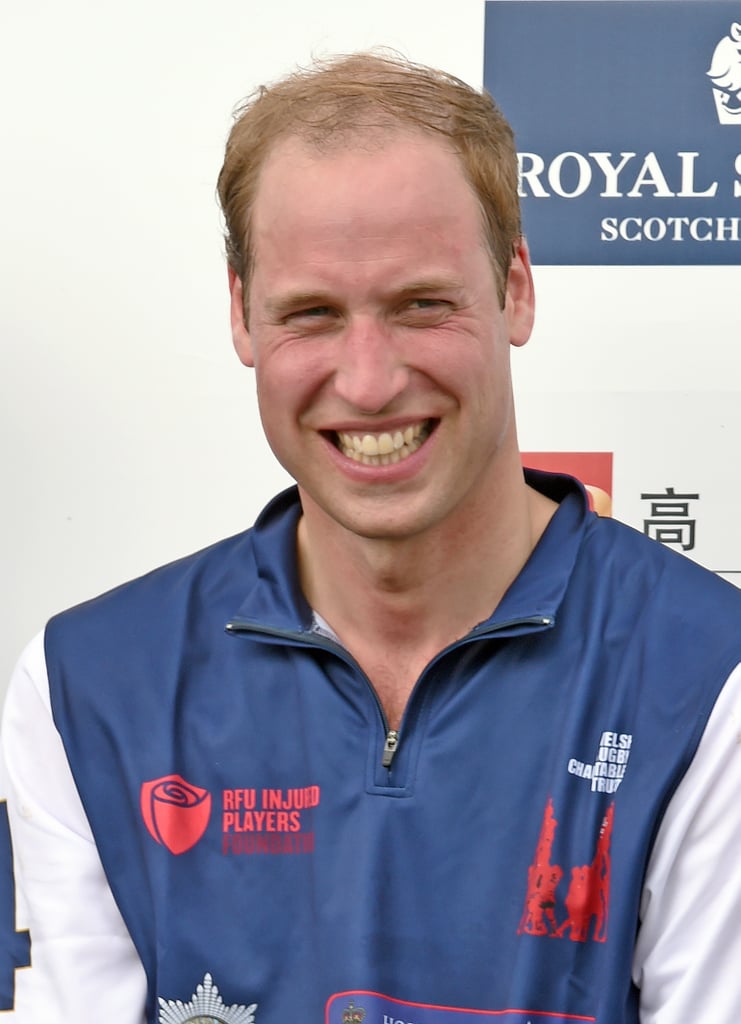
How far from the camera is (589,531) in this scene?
4.44 ft

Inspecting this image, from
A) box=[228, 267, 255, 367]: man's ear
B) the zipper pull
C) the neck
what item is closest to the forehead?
box=[228, 267, 255, 367]: man's ear

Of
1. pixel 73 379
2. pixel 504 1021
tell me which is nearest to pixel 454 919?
pixel 504 1021

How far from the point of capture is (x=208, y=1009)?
1.29 meters

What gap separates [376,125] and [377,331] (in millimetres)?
161

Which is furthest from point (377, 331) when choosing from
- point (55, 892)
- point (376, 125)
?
point (55, 892)

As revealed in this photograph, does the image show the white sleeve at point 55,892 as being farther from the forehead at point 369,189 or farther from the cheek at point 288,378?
the forehead at point 369,189

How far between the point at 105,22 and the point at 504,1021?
1193mm

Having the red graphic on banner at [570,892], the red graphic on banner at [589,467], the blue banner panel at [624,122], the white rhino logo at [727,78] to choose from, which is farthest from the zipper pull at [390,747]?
the white rhino logo at [727,78]

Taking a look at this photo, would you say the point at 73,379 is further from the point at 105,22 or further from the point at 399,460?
the point at 399,460

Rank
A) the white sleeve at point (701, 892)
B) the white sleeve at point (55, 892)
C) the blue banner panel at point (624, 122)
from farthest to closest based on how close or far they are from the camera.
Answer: the blue banner panel at point (624, 122), the white sleeve at point (55, 892), the white sleeve at point (701, 892)

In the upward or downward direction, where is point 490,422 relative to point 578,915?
upward

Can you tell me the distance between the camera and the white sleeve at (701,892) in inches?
46.8

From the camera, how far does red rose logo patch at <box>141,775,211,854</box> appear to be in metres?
1.31

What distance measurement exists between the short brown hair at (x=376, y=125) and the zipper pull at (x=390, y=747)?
1.19ft
